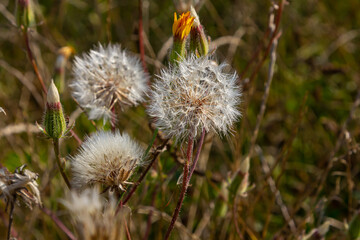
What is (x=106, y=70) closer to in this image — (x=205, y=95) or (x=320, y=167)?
(x=205, y=95)

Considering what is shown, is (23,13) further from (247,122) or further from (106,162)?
(247,122)

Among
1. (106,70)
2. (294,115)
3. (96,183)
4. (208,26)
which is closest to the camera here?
(96,183)

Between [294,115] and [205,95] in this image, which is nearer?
[205,95]

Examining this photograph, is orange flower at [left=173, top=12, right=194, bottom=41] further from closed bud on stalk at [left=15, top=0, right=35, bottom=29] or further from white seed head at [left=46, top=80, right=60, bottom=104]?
closed bud on stalk at [left=15, top=0, right=35, bottom=29]

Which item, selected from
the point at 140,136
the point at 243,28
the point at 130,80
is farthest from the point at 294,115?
the point at 130,80

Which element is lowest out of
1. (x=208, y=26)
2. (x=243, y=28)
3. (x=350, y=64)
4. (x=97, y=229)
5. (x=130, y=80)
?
(x=97, y=229)

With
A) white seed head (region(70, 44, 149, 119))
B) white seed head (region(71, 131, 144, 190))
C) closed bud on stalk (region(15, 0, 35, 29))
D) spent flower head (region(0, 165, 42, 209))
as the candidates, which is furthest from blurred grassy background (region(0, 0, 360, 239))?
spent flower head (region(0, 165, 42, 209))
